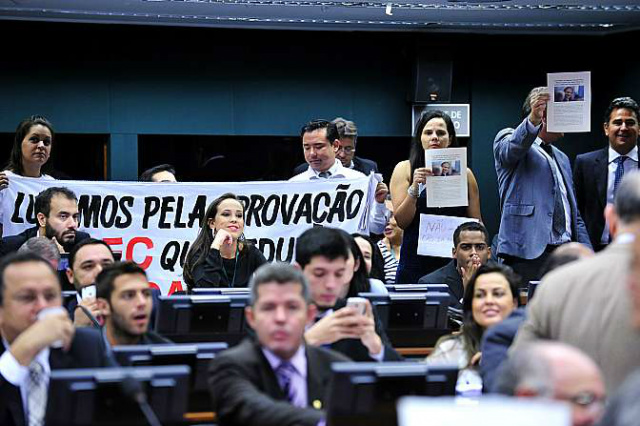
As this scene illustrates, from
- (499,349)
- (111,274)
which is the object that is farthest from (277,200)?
(499,349)

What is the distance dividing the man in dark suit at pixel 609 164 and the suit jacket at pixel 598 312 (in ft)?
15.0

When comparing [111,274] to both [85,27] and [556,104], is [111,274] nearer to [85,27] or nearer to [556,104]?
[556,104]

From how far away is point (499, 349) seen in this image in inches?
188

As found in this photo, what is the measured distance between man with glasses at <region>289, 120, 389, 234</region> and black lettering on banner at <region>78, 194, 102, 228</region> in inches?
54.6

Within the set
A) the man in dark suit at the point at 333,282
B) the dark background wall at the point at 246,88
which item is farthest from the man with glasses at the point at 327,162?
the dark background wall at the point at 246,88

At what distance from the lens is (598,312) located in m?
3.78

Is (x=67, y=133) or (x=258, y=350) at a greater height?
(x=67, y=133)

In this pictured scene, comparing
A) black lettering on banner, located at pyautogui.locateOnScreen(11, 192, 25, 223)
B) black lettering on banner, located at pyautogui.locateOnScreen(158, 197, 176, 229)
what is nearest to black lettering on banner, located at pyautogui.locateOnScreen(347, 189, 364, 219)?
black lettering on banner, located at pyautogui.locateOnScreen(158, 197, 176, 229)

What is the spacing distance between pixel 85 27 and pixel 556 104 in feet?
17.1

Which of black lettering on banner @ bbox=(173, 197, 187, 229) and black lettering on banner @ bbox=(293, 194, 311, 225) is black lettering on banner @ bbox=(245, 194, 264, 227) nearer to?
black lettering on banner @ bbox=(293, 194, 311, 225)

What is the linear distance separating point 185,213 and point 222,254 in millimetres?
1462

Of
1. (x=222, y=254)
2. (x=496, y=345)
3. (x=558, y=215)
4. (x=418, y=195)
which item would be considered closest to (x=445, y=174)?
(x=418, y=195)

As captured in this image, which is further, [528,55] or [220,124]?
[528,55]

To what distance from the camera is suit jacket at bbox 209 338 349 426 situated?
13.1 feet
